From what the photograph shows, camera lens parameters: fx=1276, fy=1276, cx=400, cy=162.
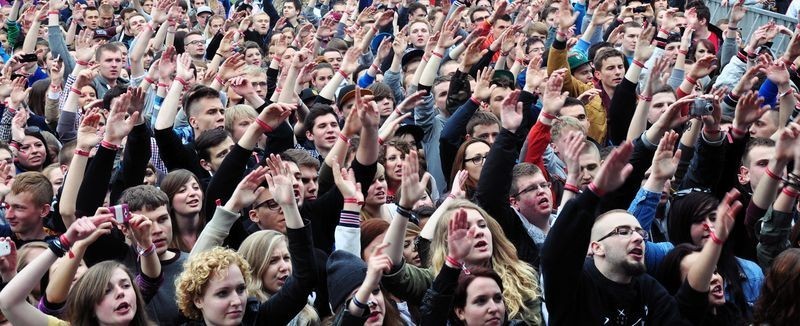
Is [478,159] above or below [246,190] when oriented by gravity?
below

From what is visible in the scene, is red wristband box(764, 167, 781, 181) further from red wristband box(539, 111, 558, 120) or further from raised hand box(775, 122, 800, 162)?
red wristband box(539, 111, 558, 120)

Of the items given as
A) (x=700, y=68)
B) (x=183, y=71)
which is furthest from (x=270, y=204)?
(x=700, y=68)

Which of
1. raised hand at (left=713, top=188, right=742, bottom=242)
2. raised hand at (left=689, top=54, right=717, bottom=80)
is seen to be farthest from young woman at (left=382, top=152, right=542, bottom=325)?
raised hand at (left=689, top=54, right=717, bottom=80)

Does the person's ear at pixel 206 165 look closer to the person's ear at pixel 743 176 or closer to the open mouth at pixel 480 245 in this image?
the open mouth at pixel 480 245

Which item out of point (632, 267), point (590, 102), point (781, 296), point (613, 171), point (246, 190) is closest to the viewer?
point (781, 296)

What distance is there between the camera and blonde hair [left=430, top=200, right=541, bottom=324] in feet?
18.1

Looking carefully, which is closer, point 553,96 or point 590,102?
point 553,96

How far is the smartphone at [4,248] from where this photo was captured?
5336mm

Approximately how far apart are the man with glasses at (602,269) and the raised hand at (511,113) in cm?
75

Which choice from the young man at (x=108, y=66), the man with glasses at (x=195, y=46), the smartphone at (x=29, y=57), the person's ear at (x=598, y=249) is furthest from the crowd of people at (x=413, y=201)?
the man with glasses at (x=195, y=46)

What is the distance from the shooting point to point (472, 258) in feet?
18.0

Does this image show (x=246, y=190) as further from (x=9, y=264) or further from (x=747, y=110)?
(x=747, y=110)

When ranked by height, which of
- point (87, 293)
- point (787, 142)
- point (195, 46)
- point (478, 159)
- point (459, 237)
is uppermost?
point (787, 142)

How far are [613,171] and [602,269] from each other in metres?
0.67
